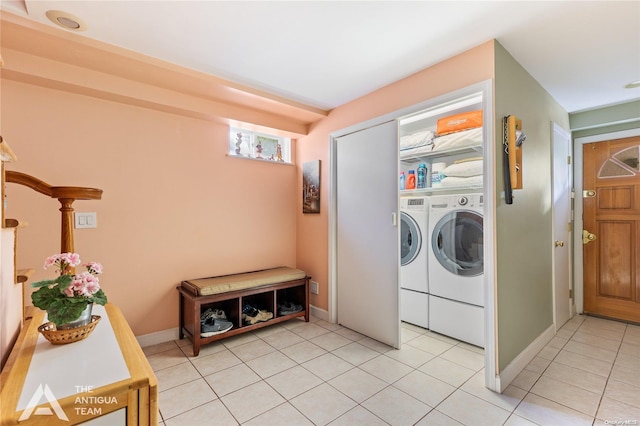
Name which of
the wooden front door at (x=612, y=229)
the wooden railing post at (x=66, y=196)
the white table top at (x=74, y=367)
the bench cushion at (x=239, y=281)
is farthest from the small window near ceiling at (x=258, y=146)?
the wooden front door at (x=612, y=229)

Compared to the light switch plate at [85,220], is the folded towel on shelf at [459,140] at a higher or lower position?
higher

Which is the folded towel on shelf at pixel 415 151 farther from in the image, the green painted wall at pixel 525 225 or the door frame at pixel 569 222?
the door frame at pixel 569 222

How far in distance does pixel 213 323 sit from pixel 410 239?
6.95 feet

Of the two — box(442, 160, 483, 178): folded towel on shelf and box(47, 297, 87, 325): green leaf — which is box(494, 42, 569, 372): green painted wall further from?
box(47, 297, 87, 325): green leaf

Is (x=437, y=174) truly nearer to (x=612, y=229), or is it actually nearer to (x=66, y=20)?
(x=612, y=229)

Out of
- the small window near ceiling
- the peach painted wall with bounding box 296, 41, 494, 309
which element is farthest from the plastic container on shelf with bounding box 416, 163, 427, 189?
the small window near ceiling

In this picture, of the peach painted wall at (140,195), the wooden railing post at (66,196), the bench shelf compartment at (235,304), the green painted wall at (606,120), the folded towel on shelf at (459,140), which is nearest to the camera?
the wooden railing post at (66,196)

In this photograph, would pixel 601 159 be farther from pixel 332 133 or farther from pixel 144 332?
pixel 144 332

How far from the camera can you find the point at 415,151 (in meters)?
3.17

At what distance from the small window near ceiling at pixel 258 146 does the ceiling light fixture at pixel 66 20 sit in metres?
1.44

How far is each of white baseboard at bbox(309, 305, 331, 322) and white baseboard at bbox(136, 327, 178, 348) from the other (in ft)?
4.68

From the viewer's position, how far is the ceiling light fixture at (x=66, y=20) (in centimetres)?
161

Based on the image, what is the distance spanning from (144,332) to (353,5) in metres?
2.94

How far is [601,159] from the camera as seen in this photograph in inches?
125
